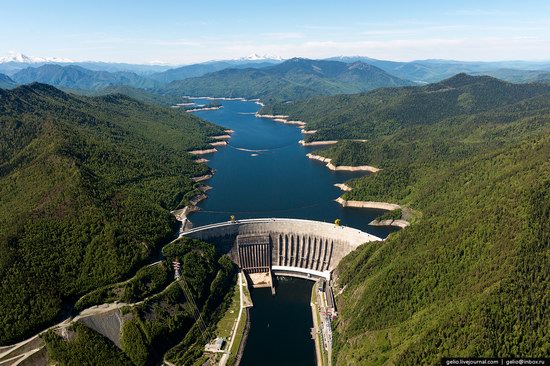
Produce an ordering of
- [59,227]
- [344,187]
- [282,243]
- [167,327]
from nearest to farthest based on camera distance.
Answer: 1. [167,327]
2. [59,227]
3. [282,243]
4. [344,187]

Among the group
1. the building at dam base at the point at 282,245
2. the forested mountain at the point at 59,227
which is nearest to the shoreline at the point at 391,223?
the building at dam base at the point at 282,245

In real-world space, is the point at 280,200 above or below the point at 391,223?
above

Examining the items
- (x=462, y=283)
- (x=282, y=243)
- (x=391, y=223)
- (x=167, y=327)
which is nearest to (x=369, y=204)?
(x=391, y=223)

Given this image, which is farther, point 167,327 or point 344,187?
point 344,187

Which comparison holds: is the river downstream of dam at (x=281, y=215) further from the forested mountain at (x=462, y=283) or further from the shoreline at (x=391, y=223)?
the forested mountain at (x=462, y=283)

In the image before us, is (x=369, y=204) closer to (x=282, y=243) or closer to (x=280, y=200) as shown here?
(x=280, y=200)

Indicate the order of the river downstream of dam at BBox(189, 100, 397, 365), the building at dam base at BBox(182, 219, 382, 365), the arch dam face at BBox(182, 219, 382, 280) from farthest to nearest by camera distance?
the arch dam face at BBox(182, 219, 382, 280) < the building at dam base at BBox(182, 219, 382, 365) < the river downstream of dam at BBox(189, 100, 397, 365)

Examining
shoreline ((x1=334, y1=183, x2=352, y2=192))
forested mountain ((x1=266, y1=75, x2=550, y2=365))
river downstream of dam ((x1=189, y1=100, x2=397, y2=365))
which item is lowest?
river downstream of dam ((x1=189, y1=100, x2=397, y2=365))

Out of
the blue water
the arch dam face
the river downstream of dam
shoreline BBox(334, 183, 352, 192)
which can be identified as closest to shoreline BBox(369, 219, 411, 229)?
the river downstream of dam

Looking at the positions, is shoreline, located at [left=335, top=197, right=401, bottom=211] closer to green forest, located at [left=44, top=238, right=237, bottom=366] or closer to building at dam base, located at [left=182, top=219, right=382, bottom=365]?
building at dam base, located at [left=182, top=219, right=382, bottom=365]
